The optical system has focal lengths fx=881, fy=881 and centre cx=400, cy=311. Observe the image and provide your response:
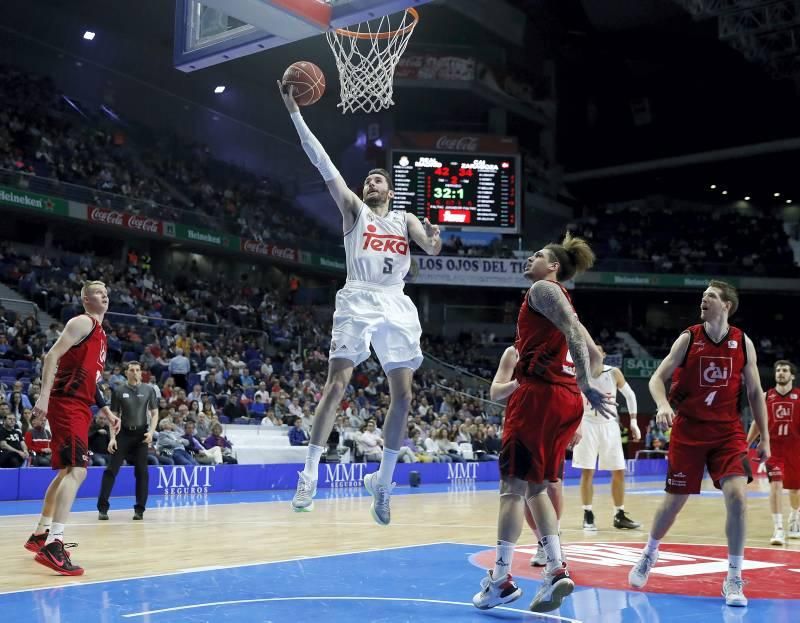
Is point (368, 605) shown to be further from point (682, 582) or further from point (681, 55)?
point (681, 55)

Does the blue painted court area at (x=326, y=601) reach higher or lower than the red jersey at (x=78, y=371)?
lower

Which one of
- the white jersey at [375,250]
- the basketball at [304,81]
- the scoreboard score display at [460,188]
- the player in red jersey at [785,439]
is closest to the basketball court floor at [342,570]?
the player in red jersey at [785,439]

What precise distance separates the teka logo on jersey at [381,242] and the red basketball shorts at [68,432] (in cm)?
283

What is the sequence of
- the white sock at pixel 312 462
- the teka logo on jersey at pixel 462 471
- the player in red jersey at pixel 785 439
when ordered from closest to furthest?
the white sock at pixel 312 462 < the player in red jersey at pixel 785 439 < the teka logo on jersey at pixel 462 471

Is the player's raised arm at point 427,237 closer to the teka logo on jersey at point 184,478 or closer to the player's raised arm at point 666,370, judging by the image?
the player's raised arm at point 666,370

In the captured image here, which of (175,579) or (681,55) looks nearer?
(175,579)

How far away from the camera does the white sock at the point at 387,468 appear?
631cm

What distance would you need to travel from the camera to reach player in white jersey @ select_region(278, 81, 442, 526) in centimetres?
615

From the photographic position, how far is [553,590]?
5.12 meters

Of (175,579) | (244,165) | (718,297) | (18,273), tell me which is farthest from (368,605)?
(244,165)

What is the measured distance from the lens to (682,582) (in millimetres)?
6758

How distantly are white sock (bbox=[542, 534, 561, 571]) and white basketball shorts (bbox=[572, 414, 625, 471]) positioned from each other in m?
5.15

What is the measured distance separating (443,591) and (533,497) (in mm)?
1222

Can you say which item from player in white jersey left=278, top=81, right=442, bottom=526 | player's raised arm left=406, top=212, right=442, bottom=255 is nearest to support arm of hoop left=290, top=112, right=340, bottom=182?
player in white jersey left=278, top=81, right=442, bottom=526
